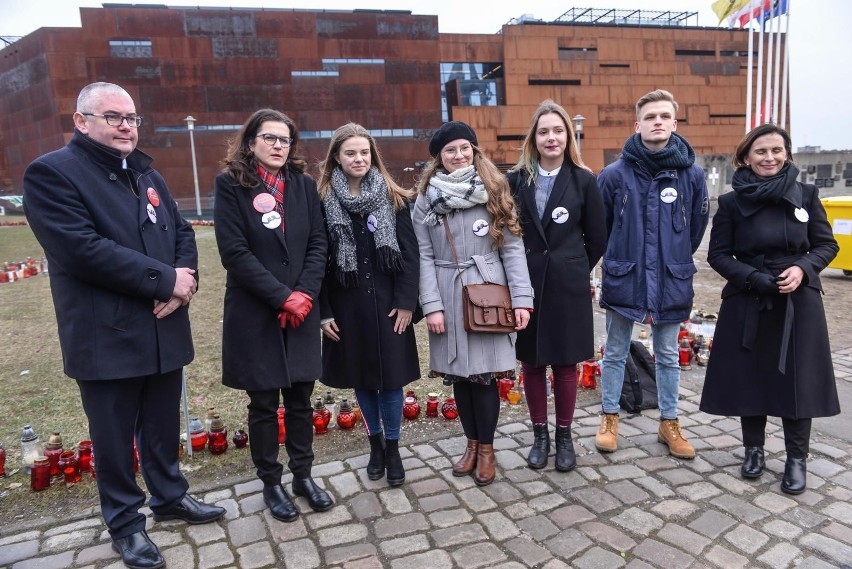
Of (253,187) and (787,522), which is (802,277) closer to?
(787,522)

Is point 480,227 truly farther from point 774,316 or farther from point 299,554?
point 299,554

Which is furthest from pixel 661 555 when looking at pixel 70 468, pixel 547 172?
pixel 70 468

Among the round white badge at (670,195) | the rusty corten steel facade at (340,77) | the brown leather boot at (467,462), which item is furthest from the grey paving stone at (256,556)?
the rusty corten steel facade at (340,77)

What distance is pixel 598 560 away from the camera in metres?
2.73

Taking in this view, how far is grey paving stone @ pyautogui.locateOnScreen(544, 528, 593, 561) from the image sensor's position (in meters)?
2.80

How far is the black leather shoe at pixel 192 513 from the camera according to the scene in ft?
10.3

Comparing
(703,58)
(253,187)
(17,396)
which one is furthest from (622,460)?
(703,58)

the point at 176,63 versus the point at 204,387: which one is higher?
the point at 176,63

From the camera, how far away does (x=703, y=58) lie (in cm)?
4834

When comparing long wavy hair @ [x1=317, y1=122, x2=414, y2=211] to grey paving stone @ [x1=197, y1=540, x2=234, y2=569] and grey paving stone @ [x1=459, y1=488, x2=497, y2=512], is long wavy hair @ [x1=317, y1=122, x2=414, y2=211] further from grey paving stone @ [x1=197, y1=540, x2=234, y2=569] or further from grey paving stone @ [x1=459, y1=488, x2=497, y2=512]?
grey paving stone @ [x1=197, y1=540, x2=234, y2=569]

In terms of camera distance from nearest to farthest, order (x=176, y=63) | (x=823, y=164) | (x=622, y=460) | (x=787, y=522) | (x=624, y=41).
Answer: (x=787, y=522) < (x=622, y=460) < (x=176, y=63) < (x=823, y=164) < (x=624, y=41)

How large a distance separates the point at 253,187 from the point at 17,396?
420 cm

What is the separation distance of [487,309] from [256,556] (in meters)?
1.78

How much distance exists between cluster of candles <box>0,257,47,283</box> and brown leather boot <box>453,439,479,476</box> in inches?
523
